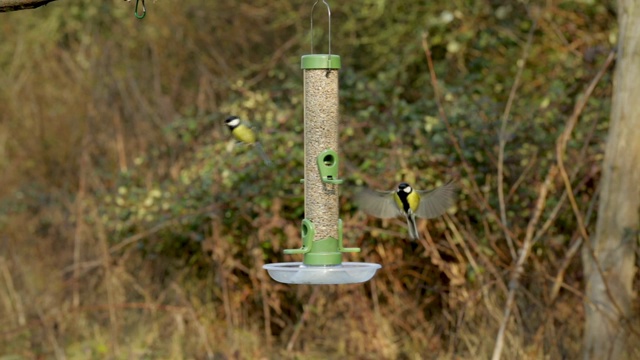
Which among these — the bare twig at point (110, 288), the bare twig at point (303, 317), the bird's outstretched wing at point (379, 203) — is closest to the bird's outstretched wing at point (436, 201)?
the bird's outstretched wing at point (379, 203)

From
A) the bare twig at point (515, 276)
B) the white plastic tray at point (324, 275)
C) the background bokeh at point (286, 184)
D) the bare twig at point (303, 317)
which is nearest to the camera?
the white plastic tray at point (324, 275)

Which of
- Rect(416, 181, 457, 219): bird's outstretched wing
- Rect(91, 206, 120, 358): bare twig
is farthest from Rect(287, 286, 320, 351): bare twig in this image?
Rect(416, 181, 457, 219): bird's outstretched wing

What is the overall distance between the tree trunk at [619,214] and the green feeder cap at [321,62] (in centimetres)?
192

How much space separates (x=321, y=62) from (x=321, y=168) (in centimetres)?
46

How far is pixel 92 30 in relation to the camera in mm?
12211

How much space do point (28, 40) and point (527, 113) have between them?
7.41 metres

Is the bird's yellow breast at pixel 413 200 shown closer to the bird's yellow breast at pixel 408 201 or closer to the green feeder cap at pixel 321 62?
the bird's yellow breast at pixel 408 201

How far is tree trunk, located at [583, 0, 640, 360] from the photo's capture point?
17.9 ft

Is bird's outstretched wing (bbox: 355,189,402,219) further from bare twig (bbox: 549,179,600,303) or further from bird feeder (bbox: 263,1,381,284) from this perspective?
bare twig (bbox: 549,179,600,303)

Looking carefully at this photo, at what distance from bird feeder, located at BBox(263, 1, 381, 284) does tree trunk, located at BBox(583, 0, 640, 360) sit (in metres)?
1.73

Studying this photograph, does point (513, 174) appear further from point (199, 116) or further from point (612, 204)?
point (199, 116)

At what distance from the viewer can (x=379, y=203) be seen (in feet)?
15.6

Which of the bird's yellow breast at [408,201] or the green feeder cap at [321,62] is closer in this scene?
the green feeder cap at [321,62]

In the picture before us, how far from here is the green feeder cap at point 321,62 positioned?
4309mm
